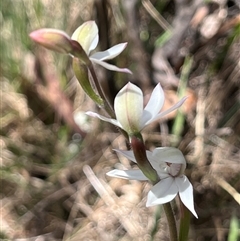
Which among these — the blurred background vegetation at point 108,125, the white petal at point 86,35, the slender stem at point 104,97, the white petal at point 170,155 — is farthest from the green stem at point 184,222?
the blurred background vegetation at point 108,125

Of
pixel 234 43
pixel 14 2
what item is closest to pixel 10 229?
pixel 14 2

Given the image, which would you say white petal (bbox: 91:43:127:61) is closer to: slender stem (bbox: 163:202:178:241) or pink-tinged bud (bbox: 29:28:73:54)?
pink-tinged bud (bbox: 29:28:73:54)

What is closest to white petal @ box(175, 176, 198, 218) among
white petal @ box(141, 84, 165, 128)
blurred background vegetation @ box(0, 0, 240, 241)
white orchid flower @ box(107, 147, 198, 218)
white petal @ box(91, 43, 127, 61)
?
white orchid flower @ box(107, 147, 198, 218)

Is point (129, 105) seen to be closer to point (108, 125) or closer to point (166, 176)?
point (166, 176)

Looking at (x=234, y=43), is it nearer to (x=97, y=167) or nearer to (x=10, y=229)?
(x=97, y=167)

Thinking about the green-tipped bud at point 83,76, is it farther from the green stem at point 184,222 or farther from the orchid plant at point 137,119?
the green stem at point 184,222

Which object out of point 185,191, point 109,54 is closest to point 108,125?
point 109,54
